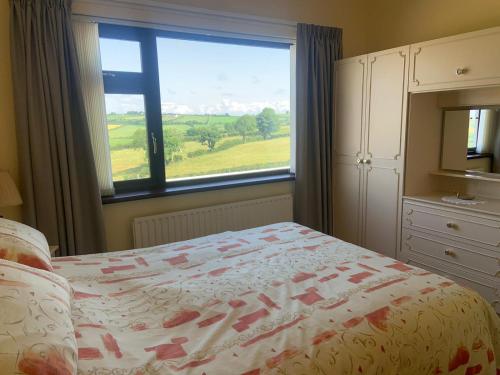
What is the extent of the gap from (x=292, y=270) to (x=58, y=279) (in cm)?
104

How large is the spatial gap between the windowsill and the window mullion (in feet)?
0.53

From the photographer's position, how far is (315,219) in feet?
12.6

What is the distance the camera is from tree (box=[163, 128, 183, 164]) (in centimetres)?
323

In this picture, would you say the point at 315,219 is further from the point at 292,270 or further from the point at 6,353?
the point at 6,353

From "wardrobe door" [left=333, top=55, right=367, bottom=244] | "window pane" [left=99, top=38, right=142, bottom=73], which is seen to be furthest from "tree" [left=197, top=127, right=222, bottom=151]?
"wardrobe door" [left=333, top=55, right=367, bottom=244]

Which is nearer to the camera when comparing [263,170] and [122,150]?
[122,150]

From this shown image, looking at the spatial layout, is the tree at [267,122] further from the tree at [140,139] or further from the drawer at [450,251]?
the drawer at [450,251]

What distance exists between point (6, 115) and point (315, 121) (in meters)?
2.57

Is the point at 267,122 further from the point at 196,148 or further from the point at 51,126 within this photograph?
the point at 51,126

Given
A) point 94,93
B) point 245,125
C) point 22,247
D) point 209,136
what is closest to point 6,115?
point 94,93

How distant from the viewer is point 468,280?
281 cm

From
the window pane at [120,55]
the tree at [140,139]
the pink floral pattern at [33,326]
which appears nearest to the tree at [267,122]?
the tree at [140,139]

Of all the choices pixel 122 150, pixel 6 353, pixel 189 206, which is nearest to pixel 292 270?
pixel 6 353

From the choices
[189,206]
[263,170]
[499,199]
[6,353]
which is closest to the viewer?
[6,353]
